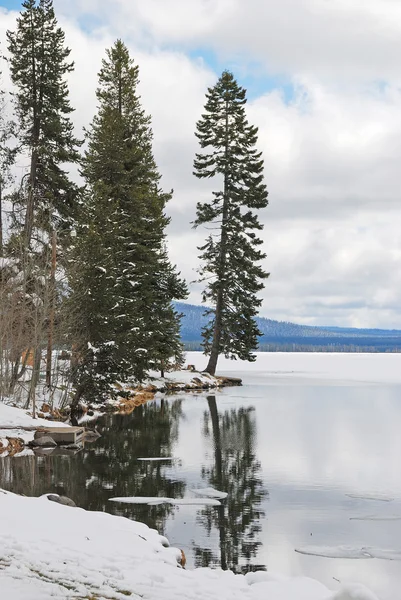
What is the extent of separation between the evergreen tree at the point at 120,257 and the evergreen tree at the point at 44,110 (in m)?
1.58

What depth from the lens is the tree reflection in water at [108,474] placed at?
14523mm

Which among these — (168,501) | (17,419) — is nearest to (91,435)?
(17,419)

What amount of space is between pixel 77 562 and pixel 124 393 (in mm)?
25945

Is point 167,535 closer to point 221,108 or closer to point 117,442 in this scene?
point 117,442

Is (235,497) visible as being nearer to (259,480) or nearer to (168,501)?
(168,501)

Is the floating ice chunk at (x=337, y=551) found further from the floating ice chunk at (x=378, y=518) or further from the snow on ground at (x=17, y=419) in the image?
the snow on ground at (x=17, y=419)

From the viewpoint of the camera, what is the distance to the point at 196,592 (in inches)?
332

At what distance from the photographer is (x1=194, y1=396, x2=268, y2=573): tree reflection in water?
36.7 ft

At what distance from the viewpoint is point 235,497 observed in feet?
50.9

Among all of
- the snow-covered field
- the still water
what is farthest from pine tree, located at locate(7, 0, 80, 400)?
the snow-covered field

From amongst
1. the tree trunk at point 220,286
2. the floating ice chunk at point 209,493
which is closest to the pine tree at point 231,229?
the tree trunk at point 220,286

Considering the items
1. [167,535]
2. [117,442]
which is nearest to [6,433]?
[117,442]

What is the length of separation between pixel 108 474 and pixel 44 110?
2507 centimetres

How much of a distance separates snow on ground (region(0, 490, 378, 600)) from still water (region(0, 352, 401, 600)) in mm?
922
